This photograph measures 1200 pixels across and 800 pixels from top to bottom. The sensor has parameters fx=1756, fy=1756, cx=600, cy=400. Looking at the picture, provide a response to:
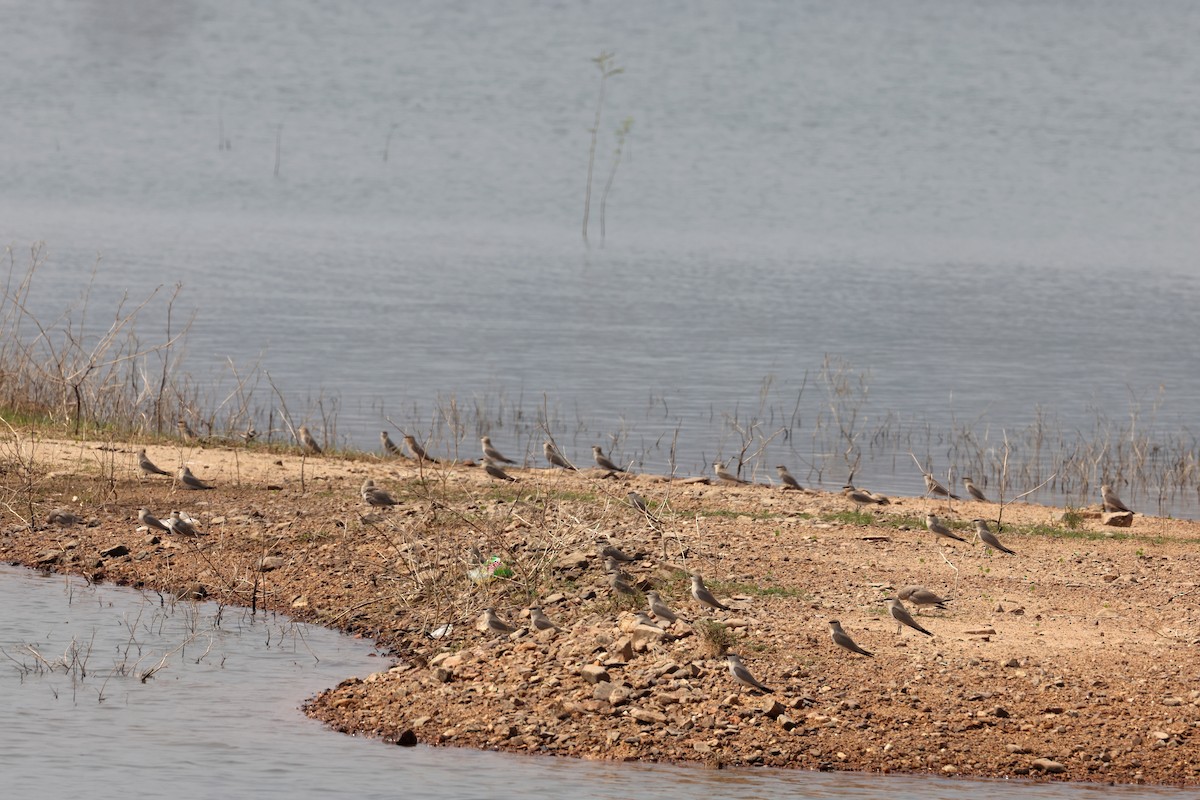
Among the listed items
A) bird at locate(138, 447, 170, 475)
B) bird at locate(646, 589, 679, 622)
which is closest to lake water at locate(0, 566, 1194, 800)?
bird at locate(646, 589, 679, 622)

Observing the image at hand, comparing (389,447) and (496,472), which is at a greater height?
(496,472)

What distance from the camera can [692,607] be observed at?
1366 centimetres

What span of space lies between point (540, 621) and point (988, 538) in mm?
5163

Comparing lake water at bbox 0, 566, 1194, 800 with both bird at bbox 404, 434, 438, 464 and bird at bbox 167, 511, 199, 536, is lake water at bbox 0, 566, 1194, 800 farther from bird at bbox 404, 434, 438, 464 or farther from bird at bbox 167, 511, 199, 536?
bird at bbox 404, 434, 438, 464

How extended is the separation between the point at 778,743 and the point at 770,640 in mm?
1461

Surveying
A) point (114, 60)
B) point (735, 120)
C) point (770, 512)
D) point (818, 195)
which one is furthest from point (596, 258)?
point (114, 60)

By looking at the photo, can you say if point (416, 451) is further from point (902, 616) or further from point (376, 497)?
point (902, 616)

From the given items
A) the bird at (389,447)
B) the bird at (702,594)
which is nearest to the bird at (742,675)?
the bird at (702,594)

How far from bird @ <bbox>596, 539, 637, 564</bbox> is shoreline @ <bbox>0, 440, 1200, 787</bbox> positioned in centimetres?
15

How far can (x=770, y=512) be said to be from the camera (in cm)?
1820

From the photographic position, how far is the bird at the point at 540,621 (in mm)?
13305

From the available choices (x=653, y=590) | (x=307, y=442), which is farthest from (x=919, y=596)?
(x=307, y=442)

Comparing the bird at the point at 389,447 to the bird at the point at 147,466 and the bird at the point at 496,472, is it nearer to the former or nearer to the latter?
the bird at the point at 496,472

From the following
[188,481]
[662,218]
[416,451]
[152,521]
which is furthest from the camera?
[662,218]
